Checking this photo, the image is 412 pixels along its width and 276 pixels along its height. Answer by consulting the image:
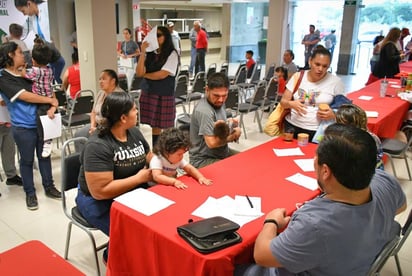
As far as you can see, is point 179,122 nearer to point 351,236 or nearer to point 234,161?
point 234,161

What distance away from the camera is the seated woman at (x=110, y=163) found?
2.16 m

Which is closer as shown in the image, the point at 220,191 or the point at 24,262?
the point at 24,262

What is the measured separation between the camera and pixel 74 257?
2756mm

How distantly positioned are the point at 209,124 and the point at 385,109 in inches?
89.3

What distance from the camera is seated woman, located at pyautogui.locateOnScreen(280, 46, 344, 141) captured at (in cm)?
302

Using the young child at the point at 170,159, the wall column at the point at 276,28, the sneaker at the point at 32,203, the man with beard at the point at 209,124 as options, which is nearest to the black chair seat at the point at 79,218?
the young child at the point at 170,159

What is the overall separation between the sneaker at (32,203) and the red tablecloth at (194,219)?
1717 millimetres

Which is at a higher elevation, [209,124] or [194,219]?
[209,124]

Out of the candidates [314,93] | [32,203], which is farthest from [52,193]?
[314,93]

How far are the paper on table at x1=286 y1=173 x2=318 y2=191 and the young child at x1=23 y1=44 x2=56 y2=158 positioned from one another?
7.39 feet

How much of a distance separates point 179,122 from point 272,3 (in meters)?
5.99

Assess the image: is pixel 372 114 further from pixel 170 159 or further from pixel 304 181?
pixel 170 159

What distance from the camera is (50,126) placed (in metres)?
3.42

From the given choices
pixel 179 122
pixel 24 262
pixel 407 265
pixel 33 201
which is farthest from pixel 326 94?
pixel 33 201
